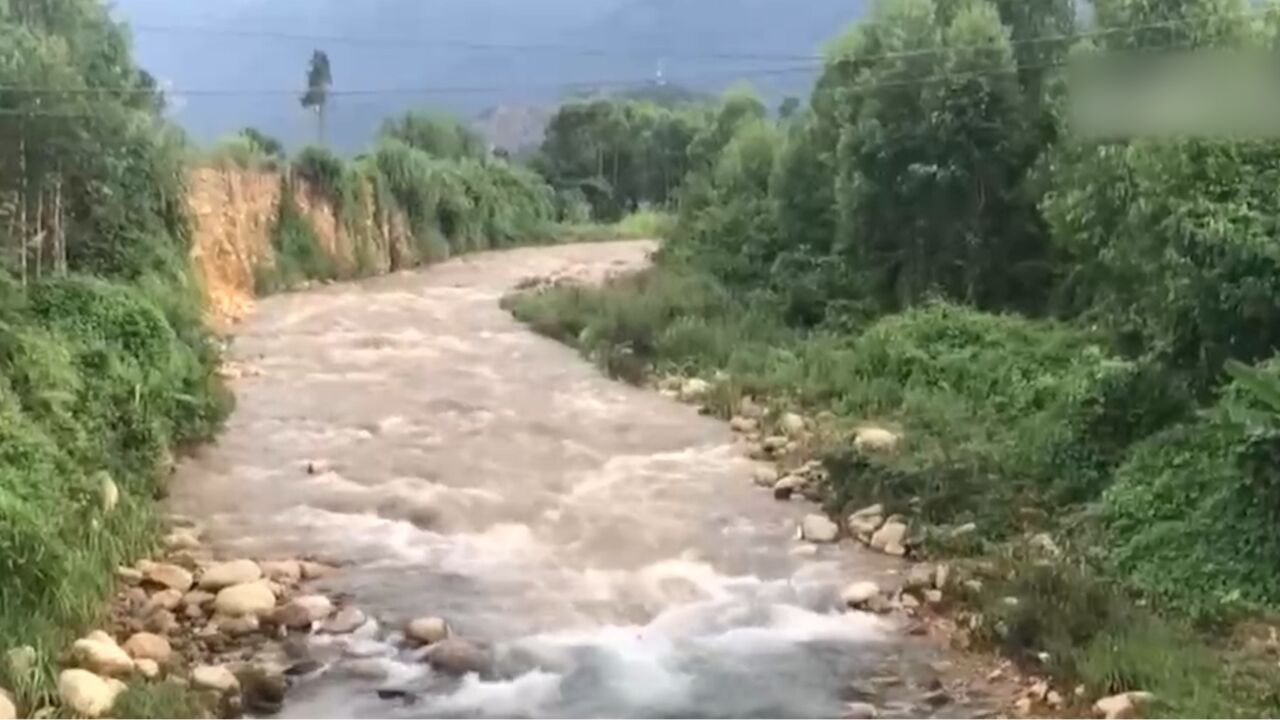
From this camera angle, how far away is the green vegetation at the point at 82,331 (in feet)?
26.5

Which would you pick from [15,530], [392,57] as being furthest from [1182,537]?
[392,57]

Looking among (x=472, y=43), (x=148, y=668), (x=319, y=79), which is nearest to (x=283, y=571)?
(x=148, y=668)

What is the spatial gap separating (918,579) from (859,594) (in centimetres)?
44

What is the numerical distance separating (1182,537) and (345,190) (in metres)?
23.6

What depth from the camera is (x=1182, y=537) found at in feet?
29.0

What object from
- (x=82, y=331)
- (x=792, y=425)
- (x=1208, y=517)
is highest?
(x=82, y=331)

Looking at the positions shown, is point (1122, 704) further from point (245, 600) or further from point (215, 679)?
point (245, 600)

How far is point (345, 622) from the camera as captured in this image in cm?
859

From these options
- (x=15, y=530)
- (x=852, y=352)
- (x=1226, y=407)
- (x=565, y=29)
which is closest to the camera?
(x=15, y=530)

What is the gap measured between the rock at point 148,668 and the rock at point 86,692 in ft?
0.80

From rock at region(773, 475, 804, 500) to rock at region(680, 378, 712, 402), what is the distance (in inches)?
141

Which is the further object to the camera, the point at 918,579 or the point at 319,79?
the point at 319,79

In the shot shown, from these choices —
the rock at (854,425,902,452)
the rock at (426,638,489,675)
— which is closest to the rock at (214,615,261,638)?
the rock at (426,638,489,675)

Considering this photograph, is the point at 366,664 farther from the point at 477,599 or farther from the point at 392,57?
the point at 392,57
